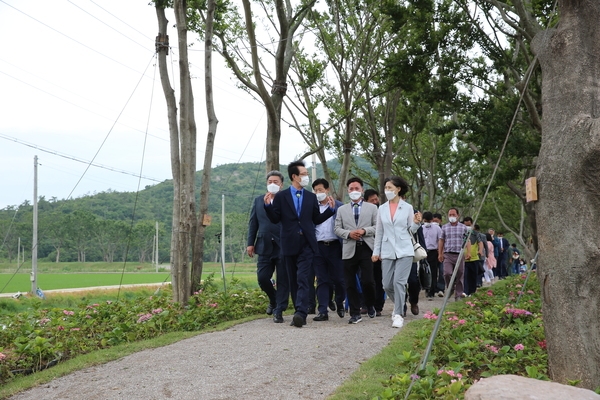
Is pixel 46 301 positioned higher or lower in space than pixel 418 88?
lower

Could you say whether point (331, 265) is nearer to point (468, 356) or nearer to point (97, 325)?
point (97, 325)

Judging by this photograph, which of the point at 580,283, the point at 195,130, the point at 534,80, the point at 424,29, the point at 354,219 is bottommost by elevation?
the point at 580,283

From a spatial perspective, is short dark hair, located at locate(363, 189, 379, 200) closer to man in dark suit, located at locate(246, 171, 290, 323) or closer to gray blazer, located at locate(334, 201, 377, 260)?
gray blazer, located at locate(334, 201, 377, 260)

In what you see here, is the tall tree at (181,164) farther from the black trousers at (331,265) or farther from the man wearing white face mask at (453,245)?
the man wearing white face mask at (453,245)

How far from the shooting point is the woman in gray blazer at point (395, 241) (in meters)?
8.16

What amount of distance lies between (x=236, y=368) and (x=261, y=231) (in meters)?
3.61

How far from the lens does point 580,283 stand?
4.48m

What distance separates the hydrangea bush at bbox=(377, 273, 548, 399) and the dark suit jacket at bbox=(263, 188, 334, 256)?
1919 millimetres

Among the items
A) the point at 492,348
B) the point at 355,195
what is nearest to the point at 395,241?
the point at 355,195

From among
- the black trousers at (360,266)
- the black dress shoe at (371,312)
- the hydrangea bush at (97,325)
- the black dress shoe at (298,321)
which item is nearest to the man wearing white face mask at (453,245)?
the black dress shoe at (371,312)

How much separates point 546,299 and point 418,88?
1158 centimetres

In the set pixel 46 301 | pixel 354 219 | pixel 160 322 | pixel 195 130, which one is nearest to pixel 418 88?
pixel 195 130

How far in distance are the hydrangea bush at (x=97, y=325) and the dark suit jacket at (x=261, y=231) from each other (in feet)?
3.67

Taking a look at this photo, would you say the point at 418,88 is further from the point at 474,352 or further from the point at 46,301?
the point at 46,301
